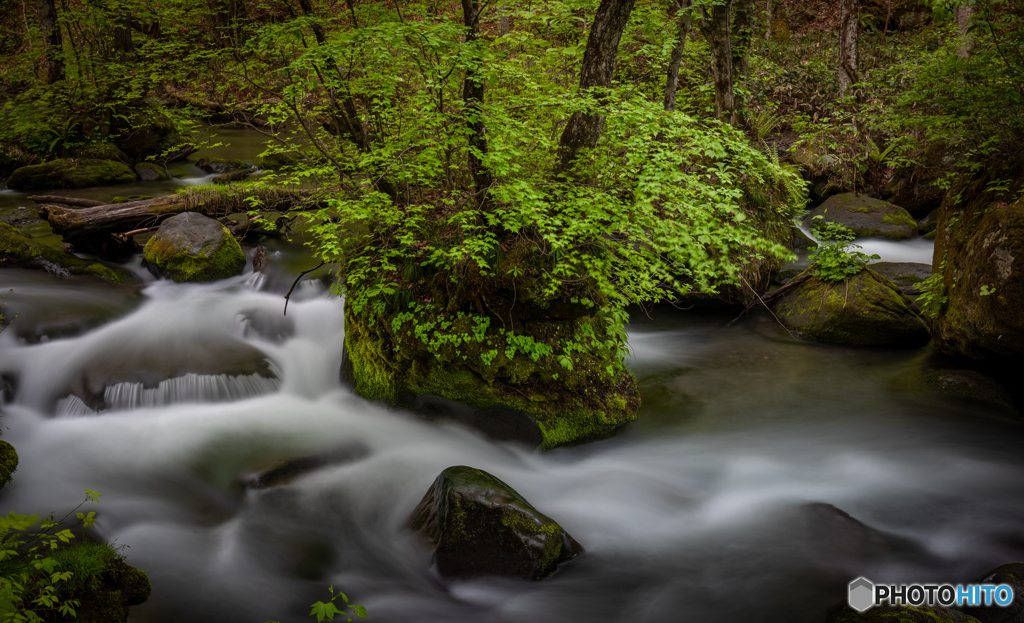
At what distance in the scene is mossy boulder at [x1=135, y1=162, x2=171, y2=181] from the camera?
14312 millimetres

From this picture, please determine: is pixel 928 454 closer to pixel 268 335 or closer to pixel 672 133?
pixel 672 133

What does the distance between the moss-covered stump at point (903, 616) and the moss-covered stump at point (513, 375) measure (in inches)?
125

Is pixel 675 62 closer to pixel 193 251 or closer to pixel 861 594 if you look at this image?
pixel 861 594

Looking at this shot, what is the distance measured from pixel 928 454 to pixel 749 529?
2497 mm

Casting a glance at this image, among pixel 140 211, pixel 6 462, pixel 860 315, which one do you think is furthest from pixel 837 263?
pixel 140 211

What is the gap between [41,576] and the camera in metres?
3.18

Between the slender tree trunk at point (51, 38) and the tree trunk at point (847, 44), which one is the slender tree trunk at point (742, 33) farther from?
the slender tree trunk at point (51, 38)

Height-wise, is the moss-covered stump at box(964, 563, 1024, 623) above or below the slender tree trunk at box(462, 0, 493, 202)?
below

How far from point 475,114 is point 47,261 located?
26.3ft

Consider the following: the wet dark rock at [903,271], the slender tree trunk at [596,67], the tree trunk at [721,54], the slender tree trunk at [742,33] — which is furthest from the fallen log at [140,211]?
the wet dark rock at [903,271]

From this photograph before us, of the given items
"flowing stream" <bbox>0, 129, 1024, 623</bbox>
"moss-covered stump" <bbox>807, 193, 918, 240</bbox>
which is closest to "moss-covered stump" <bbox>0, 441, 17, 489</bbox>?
"flowing stream" <bbox>0, 129, 1024, 623</bbox>

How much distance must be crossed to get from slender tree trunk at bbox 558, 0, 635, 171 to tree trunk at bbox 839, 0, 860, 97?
11.7 m

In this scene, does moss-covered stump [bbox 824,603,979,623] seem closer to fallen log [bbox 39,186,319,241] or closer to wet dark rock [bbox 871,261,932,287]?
wet dark rock [bbox 871,261,932,287]

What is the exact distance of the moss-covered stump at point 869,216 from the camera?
11.5m
